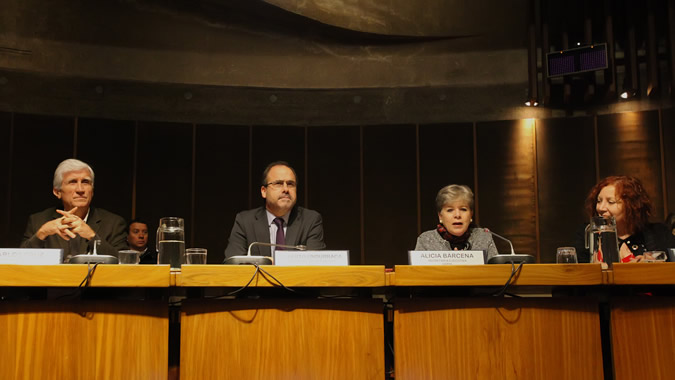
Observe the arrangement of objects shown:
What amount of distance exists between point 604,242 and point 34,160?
15.6 feet

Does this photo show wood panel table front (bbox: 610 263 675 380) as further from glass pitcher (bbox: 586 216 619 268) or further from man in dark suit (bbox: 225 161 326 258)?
man in dark suit (bbox: 225 161 326 258)

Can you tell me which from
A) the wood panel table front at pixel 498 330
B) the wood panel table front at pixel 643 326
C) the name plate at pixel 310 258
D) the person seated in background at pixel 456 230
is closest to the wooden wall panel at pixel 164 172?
the person seated in background at pixel 456 230

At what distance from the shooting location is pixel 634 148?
5.54 meters

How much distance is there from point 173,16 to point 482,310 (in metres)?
4.71

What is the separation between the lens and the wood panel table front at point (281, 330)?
2148mm

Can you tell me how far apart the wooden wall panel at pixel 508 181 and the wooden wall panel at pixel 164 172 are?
2.66 meters

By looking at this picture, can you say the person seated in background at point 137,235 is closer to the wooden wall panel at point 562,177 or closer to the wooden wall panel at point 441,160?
the wooden wall panel at point 441,160

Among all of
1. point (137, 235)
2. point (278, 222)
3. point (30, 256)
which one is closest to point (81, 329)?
point (30, 256)

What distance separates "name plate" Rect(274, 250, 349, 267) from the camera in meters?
2.29

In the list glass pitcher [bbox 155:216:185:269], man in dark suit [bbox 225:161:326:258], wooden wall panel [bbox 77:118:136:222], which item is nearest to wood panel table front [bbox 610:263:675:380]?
glass pitcher [bbox 155:216:185:269]

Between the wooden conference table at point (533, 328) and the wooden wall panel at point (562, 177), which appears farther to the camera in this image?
the wooden wall panel at point (562, 177)

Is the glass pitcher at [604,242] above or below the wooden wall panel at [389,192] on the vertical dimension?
below

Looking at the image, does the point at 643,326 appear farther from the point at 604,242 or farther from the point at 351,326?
the point at 351,326

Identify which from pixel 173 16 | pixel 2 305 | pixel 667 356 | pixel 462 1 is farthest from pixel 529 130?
pixel 2 305
